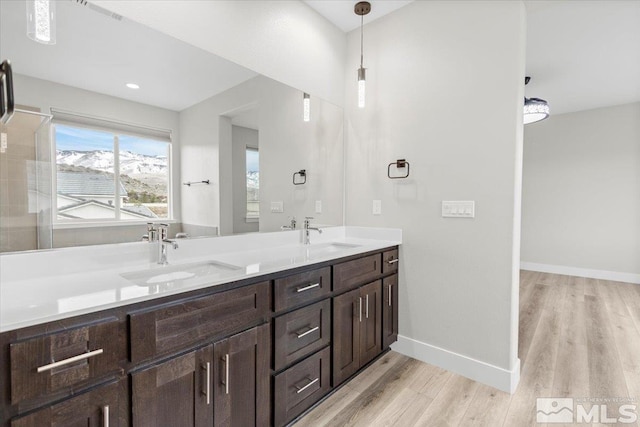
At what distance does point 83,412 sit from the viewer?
90 cm

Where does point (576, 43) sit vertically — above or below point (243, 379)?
above

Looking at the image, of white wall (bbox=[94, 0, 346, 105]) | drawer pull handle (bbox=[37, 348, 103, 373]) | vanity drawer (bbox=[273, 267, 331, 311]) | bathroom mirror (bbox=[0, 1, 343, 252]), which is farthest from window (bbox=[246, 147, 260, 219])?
drawer pull handle (bbox=[37, 348, 103, 373])

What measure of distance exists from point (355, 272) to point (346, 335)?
40 cm

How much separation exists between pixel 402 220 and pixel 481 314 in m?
0.87

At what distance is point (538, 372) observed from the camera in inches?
85.7

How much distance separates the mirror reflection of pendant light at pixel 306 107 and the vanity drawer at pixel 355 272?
1244 mm

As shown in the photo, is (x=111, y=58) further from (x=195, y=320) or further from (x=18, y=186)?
(x=195, y=320)

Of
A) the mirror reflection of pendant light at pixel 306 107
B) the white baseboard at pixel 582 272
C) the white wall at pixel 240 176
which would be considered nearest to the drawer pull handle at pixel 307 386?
the white wall at pixel 240 176

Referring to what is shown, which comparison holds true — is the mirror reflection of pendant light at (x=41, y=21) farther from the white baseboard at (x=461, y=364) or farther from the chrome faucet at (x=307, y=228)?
the white baseboard at (x=461, y=364)

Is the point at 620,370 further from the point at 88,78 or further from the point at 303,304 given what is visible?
the point at 88,78

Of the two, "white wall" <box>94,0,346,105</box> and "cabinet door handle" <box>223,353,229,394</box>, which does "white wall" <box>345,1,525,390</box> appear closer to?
"white wall" <box>94,0,346,105</box>

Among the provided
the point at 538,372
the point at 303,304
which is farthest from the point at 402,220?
the point at 538,372

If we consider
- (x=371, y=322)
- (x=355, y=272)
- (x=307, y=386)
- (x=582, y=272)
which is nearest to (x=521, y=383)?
(x=371, y=322)

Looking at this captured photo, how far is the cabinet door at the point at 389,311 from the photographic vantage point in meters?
2.29
